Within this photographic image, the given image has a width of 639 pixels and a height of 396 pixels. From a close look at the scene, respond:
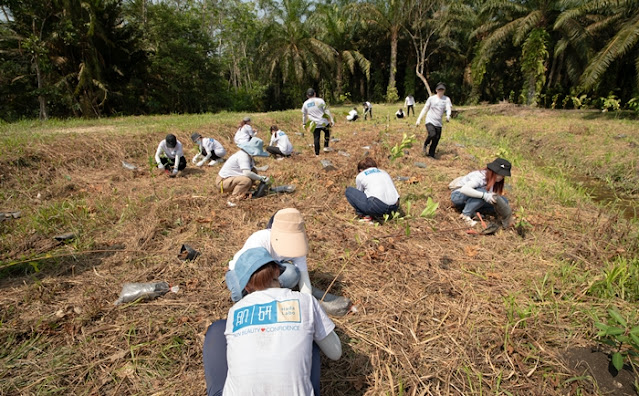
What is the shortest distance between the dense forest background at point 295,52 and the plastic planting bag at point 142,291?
13186 millimetres

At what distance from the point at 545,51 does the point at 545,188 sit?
15.6m

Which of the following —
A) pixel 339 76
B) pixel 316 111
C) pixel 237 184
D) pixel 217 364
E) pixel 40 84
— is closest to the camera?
pixel 217 364

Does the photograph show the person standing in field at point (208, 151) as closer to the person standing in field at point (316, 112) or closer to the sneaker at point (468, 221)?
the person standing in field at point (316, 112)

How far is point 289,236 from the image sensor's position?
2.13 m

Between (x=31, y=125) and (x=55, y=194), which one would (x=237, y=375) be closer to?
(x=55, y=194)

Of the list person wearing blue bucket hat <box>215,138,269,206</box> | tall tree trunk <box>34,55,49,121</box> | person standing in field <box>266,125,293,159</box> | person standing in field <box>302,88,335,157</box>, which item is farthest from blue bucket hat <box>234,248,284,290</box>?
tall tree trunk <box>34,55,49,121</box>

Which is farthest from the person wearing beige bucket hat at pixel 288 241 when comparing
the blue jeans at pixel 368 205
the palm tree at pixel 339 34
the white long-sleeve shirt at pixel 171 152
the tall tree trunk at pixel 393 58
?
the tall tree trunk at pixel 393 58

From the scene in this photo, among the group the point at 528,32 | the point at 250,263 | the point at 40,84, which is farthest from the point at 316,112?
the point at 528,32

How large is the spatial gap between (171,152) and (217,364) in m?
5.51

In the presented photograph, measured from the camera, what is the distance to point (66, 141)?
6637 millimetres

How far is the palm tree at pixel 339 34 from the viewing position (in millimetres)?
20469

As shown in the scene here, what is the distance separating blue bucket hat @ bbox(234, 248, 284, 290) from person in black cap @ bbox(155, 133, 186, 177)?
198 inches

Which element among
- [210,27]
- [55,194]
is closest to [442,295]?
[55,194]

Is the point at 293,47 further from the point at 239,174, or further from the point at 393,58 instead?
the point at 239,174
